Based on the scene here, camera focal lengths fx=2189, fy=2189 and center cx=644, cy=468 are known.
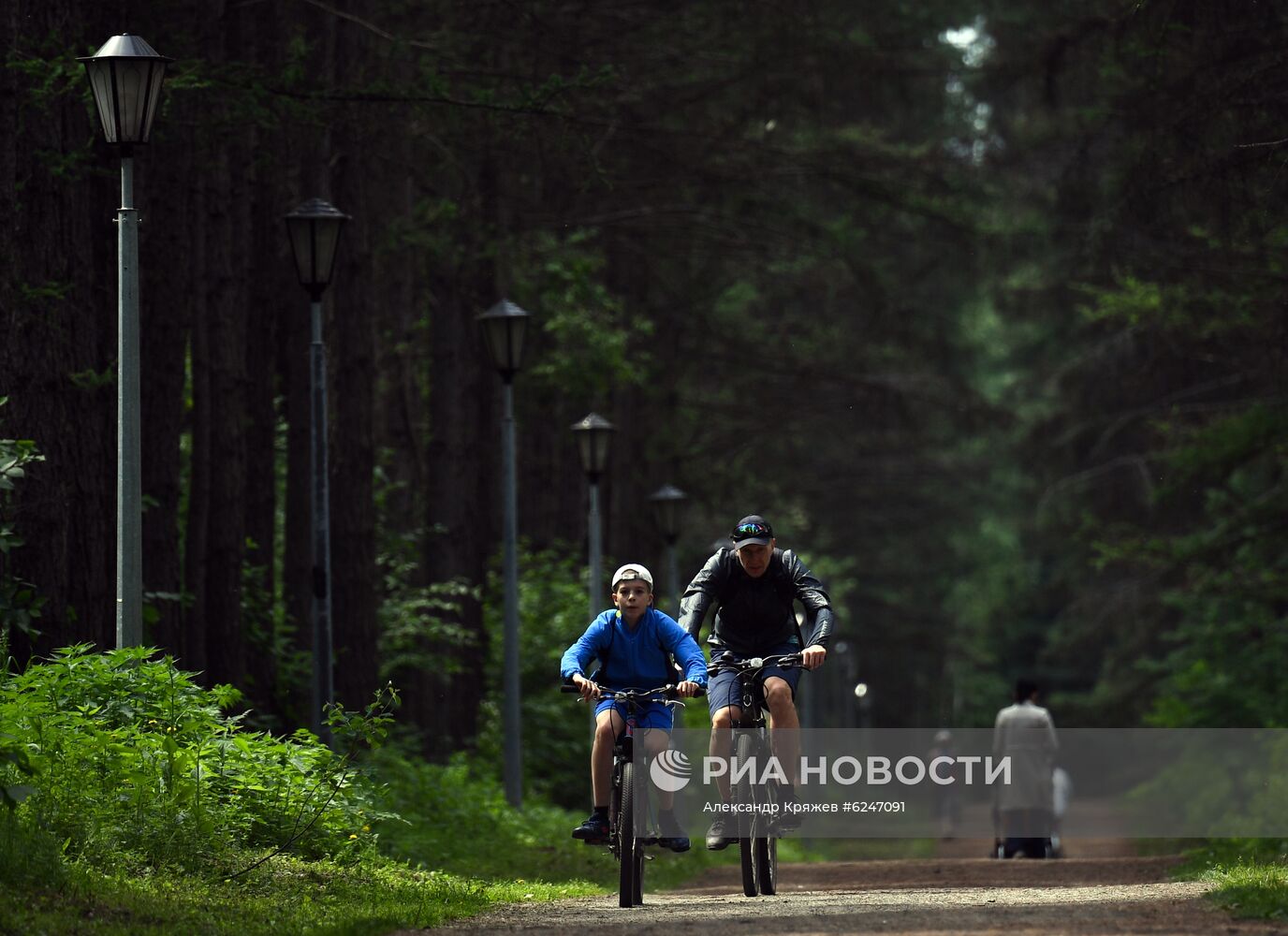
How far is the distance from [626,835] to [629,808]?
0.16 metres

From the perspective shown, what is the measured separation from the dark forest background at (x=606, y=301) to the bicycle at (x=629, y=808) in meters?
3.71

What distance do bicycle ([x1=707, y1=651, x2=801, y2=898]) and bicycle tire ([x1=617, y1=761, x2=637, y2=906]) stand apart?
734 mm

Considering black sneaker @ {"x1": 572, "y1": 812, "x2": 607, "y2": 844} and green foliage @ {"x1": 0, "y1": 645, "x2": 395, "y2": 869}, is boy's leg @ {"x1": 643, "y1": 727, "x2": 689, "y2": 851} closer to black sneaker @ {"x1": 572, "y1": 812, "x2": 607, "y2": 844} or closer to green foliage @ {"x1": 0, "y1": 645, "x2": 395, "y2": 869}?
black sneaker @ {"x1": 572, "y1": 812, "x2": 607, "y2": 844}

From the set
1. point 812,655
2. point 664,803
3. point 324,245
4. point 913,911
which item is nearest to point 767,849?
point 664,803

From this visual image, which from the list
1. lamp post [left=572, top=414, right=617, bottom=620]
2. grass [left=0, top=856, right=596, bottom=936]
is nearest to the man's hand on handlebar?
grass [left=0, top=856, right=596, bottom=936]

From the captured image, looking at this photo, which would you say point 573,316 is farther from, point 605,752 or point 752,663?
point 605,752

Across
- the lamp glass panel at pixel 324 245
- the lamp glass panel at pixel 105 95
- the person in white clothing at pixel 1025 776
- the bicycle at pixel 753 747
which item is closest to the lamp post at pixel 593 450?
the person in white clothing at pixel 1025 776

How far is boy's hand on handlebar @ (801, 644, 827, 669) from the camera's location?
12.2 meters

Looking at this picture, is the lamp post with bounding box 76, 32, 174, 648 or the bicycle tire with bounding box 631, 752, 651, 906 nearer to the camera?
the bicycle tire with bounding box 631, 752, 651, 906

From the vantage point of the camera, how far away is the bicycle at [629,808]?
472 inches

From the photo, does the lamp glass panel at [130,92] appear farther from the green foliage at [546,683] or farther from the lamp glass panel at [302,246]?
the green foliage at [546,683]

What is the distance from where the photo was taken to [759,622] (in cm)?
1282

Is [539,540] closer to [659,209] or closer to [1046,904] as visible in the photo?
[659,209]

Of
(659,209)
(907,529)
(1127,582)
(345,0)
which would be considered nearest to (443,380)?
(659,209)
